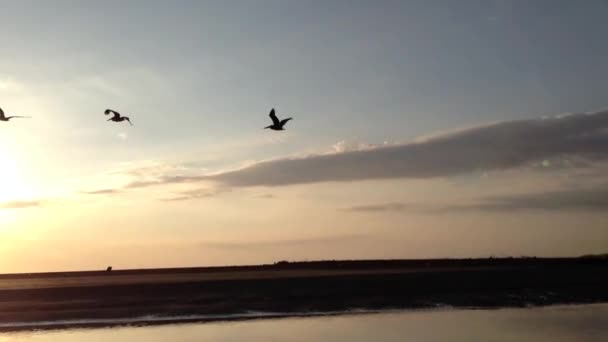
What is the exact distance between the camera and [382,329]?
111 ft

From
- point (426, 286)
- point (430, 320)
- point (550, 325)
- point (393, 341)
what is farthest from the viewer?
point (426, 286)

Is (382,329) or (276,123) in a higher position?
(276,123)

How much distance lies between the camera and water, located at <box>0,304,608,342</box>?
31.4 meters

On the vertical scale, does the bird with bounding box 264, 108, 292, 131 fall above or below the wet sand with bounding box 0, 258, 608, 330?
above

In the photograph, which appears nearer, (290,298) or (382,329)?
(382,329)

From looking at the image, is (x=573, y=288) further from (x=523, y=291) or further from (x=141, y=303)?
(x=141, y=303)

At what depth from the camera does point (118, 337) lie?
32625 mm

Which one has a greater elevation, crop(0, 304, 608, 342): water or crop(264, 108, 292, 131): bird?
crop(264, 108, 292, 131): bird

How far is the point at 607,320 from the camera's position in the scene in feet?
119

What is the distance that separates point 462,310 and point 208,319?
44.2 feet

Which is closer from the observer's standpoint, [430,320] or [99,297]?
[430,320]

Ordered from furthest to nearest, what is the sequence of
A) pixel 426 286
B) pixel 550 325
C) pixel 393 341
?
pixel 426 286
pixel 550 325
pixel 393 341

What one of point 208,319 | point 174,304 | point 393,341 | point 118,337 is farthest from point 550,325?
point 174,304

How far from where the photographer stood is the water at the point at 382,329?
31422 mm
